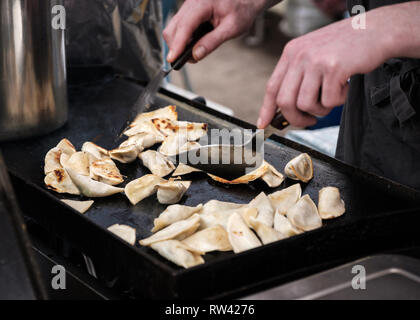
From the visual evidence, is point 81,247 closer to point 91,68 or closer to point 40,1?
point 40,1

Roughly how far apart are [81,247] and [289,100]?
0.39 metres

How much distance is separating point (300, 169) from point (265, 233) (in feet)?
0.79

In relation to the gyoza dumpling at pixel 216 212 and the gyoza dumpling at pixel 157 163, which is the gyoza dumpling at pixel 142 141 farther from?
the gyoza dumpling at pixel 216 212

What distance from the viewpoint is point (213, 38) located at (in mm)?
1182

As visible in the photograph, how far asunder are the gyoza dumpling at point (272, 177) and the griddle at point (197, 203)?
1cm

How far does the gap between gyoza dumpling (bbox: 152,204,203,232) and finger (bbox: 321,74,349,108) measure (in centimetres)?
28

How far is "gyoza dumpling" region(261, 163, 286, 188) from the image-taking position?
1.05 m

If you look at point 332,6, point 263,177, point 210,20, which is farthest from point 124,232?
point 332,6

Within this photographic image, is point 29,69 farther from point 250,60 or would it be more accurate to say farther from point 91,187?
point 250,60

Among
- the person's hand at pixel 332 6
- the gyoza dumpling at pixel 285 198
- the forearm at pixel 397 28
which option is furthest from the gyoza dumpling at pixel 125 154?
the person's hand at pixel 332 6

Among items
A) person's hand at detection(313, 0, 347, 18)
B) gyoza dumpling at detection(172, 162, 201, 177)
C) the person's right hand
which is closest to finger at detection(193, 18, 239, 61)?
the person's right hand

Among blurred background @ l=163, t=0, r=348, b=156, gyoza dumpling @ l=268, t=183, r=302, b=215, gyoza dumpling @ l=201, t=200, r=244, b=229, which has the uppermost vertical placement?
gyoza dumpling @ l=201, t=200, r=244, b=229

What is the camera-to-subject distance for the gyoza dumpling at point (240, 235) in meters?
0.81

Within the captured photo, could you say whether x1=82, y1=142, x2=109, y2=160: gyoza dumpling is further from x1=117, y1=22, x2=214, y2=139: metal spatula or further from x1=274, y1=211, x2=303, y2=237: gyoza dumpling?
x1=274, y1=211, x2=303, y2=237: gyoza dumpling
